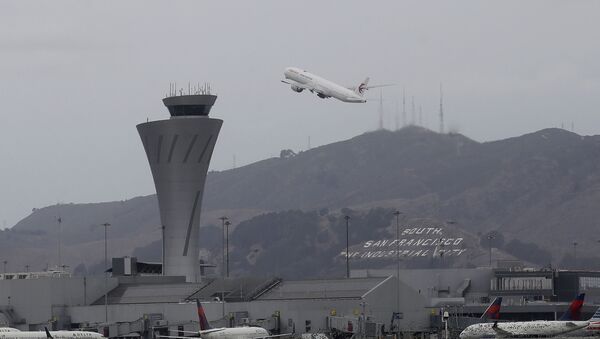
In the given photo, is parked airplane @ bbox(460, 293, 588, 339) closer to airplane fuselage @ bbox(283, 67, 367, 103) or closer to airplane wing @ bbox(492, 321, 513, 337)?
airplane wing @ bbox(492, 321, 513, 337)

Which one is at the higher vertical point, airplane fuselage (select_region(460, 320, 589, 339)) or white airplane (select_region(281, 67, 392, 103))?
white airplane (select_region(281, 67, 392, 103))

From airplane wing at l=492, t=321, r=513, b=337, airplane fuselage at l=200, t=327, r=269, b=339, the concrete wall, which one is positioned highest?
the concrete wall

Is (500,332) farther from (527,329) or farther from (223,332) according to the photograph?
(223,332)

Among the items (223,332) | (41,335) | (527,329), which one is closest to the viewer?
(41,335)

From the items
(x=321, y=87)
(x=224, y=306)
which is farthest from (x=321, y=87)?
(x=224, y=306)

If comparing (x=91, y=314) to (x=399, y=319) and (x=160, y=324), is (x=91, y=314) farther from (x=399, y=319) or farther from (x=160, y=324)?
(x=399, y=319)

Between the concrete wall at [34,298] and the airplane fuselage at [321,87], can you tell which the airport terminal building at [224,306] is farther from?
the airplane fuselage at [321,87]

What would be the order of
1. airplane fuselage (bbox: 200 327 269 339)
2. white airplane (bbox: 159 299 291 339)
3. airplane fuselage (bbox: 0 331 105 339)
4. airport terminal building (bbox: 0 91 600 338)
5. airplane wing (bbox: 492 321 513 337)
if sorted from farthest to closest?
airport terminal building (bbox: 0 91 600 338), airplane wing (bbox: 492 321 513 337), white airplane (bbox: 159 299 291 339), airplane fuselage (bbox: 200 327 269 339), airplane fuselage (bbox: 0 331 105 339)

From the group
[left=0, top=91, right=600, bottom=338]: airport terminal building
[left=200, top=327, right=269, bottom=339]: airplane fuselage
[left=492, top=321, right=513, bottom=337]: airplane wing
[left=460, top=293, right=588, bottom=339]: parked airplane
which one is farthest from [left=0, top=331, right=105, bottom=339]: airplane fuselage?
[left=492, top=321, right=513, bottom=337]: airplane wing

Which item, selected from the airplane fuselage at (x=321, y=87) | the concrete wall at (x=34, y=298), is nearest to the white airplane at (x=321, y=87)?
the airplane fuselage at (x=321, y=87)

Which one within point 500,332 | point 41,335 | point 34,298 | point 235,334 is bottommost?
point 500,332
